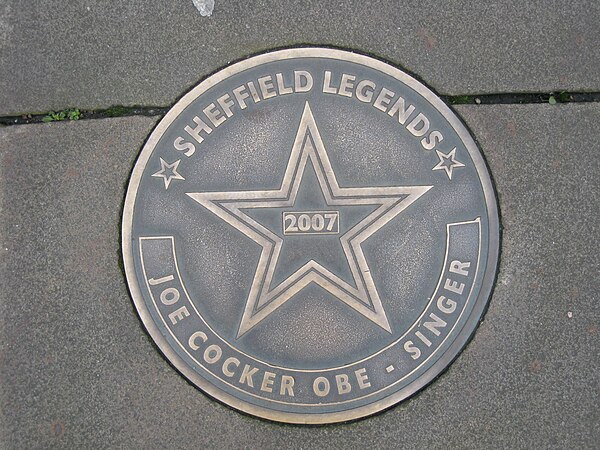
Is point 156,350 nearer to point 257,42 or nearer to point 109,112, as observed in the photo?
point 109,112

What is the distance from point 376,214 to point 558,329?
2.50 feet

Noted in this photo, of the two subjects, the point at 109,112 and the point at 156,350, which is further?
the point at 109,112

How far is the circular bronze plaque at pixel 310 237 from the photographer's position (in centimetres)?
192

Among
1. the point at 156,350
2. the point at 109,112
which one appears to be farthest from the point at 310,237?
the point at 109,112

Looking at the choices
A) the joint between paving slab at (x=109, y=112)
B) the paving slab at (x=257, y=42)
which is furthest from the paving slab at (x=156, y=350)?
the paving slab at (x=257, y=42)

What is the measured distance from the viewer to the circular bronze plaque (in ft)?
6.30

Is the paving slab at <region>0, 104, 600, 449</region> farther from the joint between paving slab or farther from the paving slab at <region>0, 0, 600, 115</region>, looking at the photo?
the paving slab at <region>0, 0, 600, 115</region>

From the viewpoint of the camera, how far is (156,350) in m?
1.94

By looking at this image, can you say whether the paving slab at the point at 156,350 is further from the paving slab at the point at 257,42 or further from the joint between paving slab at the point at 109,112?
the paving slab at the point at 257,42

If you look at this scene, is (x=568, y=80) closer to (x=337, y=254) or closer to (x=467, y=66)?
(x=467, y=66)

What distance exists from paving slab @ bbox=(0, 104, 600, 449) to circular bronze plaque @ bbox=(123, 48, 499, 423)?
0.08 meters

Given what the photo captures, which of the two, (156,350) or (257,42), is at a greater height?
(257,42)

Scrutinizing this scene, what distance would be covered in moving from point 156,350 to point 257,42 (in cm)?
117

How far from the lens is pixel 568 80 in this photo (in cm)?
209
